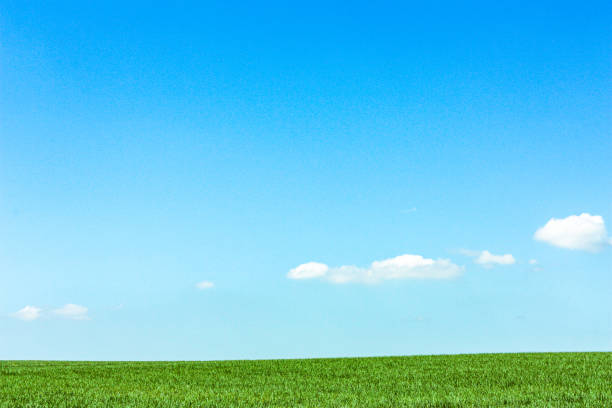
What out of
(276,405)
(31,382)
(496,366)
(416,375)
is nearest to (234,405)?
(276,405)

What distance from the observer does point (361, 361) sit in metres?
19.5

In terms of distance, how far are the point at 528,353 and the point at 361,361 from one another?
20.0 ft

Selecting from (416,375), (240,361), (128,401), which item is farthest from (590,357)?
(128,401)

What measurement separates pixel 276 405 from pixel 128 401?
3.23m

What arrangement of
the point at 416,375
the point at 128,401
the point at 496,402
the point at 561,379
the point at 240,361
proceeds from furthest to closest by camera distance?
the point at 240,361 < the point at 416,375 < the point at 561,379 < the point at 128,401 < the point at 496,402

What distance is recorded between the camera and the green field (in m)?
12.1

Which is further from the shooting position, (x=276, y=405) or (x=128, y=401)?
(x=128, y=401)

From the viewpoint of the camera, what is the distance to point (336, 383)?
15016 millimetres

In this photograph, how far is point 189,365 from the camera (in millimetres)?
20031

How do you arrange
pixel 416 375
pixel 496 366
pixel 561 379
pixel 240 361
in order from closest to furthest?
pixel 561 379
pixel 416 375
pixel 496 366
pixel 240 361

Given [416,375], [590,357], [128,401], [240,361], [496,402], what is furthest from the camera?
[240,361]

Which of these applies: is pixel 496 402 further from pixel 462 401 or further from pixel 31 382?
pixel 31 382

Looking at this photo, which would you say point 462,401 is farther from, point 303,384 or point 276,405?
point 303,384

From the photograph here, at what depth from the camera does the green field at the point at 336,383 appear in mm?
12109
